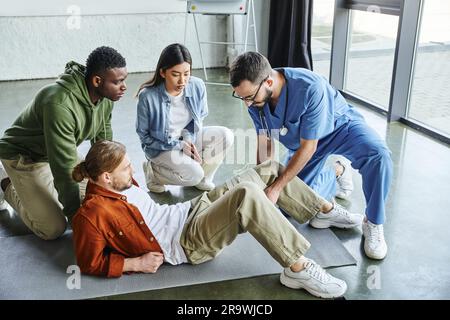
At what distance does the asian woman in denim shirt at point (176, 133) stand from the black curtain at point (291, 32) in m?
2.28

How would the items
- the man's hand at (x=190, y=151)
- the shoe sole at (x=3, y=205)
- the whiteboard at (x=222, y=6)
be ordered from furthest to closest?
the whiteboard at (x=222, y=6) < the man's hand at (x=190, y=151) < the shoe sole at (x=3, y=205)

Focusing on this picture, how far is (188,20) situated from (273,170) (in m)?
3.99

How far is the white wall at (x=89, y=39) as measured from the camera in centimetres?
533

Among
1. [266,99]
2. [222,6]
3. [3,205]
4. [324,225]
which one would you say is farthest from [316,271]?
[222,6]

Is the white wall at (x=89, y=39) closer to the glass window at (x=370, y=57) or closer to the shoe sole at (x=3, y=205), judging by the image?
the glass window at (x=370, y=57)

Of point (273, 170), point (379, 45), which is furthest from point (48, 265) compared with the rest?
point (379, 45)

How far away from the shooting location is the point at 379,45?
444cm

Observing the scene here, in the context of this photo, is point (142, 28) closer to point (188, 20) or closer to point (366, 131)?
point (188, 20)

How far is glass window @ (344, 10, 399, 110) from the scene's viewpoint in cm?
425

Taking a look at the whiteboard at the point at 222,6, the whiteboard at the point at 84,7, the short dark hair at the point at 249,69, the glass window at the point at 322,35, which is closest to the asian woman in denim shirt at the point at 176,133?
the short dark hair at the point at 249,69

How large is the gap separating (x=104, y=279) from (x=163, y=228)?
319 mm

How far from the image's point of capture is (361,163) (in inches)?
91.1

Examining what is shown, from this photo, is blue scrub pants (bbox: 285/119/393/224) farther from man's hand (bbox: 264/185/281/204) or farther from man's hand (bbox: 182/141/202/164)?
man's hand (bbox: 182/141/202/164)

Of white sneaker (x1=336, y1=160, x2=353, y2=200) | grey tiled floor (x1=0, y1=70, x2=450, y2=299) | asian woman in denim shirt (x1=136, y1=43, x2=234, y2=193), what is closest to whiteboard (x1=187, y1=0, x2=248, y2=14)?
grey tiled floor (x1=0, y1=70, x2=450, y2=299)
